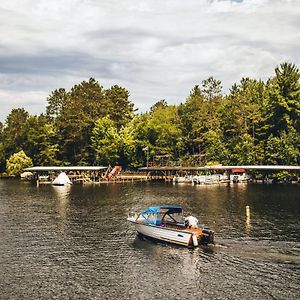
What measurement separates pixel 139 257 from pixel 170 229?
5.56 m

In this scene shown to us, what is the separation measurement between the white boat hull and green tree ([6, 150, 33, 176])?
118 m

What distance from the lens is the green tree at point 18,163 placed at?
160m

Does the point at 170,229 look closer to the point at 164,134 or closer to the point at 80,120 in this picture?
the point at 164,134

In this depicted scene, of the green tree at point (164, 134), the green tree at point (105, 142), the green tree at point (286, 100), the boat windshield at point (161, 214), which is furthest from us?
the green tree at point (105, 142)

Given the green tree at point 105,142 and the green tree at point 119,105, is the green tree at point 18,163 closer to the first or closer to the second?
the green tree at point 105,142

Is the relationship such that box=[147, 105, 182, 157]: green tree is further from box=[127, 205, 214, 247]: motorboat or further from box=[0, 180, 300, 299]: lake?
box=[127, 205, 214, 247]: motorboat

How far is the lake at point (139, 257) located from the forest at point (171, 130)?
57.2 m

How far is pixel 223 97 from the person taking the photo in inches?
6609

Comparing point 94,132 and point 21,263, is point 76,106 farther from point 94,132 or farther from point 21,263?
point 21,263

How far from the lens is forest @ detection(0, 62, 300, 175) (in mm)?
124250

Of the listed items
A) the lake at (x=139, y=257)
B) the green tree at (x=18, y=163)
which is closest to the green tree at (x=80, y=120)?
the green tree at (x=18, y=163)

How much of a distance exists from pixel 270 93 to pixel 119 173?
175ft

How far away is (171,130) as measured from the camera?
145750 millimetres

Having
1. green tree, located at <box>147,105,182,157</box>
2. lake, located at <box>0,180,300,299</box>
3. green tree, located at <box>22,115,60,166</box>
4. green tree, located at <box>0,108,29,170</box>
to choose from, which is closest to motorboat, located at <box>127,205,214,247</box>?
lake, located at <box>0,180,300,299</box>
